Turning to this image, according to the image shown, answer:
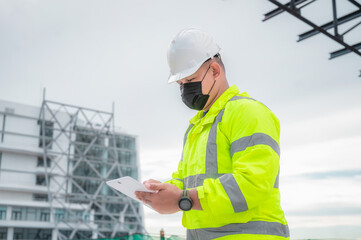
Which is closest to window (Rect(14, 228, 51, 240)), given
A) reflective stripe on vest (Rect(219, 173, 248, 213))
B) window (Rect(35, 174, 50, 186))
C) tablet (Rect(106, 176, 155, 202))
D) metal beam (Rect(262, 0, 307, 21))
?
window (Rect(35, 174, 50, 186))

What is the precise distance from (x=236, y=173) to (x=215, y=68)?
53 centimetres

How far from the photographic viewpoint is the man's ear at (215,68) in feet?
5.90

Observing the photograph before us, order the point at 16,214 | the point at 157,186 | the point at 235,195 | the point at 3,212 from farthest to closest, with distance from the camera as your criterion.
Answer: the point at 16,214 < the point at 3,212 < the point at 157,186 < the point at 235,195

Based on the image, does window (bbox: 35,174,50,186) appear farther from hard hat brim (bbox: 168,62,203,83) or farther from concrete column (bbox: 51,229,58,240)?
hard hat brim (bbox: 168,62,203,83)

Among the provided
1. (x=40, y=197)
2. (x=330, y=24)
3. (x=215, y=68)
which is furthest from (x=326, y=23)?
(x=40, y=197)

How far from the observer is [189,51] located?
1.80m

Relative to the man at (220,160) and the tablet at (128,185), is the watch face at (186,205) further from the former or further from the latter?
the tablet at (128,185)

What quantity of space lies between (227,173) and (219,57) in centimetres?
58

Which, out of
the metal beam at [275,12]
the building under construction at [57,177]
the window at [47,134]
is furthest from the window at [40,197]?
the metal beam at [275,12]

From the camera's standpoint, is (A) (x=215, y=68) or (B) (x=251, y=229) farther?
(A) (x=215, y=68)

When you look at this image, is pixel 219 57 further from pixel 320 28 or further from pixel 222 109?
pixel 320 28

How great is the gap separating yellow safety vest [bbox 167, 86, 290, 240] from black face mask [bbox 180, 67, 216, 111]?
0.29 feet

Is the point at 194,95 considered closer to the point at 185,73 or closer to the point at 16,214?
the point at 185,73

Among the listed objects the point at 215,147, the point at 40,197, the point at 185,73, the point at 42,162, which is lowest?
the point at 215,147
